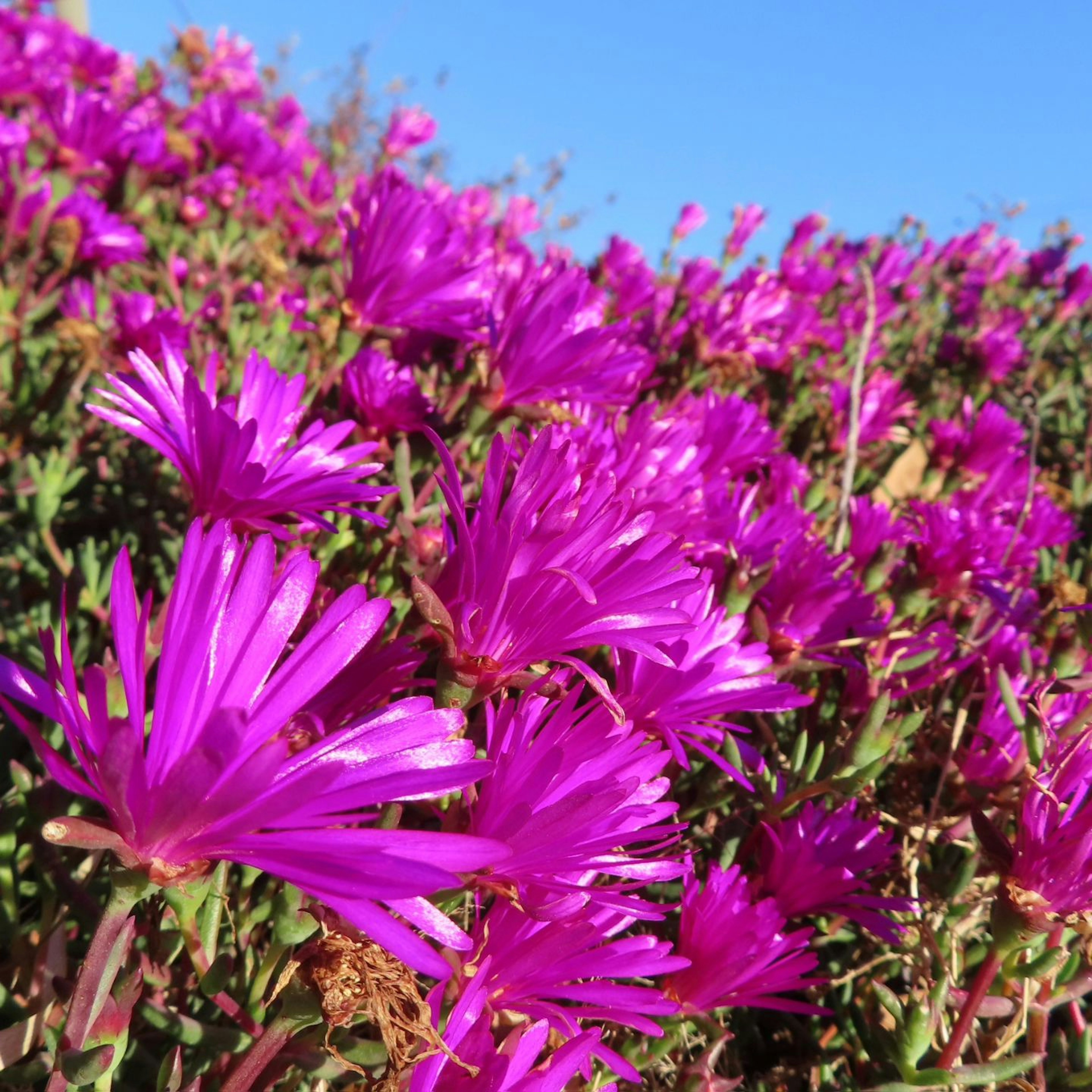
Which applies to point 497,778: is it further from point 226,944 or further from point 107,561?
point 107,561

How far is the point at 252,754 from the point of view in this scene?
42 cm

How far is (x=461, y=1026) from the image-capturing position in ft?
1.64

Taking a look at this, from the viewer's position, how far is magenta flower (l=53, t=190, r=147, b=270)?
5.56 ft

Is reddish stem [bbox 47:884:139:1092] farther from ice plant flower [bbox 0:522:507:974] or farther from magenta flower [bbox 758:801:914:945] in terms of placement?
magenta flower [bbox 758:801:914:945]

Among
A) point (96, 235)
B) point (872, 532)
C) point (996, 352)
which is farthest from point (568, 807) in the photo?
point (996, 352)

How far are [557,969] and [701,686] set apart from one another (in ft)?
0.77

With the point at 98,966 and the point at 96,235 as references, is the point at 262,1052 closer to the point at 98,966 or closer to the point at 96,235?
the point at 98,966

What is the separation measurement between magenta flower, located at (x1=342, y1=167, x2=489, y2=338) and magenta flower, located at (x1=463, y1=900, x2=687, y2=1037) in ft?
2.37

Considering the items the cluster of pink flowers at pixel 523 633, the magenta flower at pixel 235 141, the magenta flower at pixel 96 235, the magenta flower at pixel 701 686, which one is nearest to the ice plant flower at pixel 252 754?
the cluster of pink flowers at pixel 523 633

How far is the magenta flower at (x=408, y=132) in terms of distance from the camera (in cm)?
306

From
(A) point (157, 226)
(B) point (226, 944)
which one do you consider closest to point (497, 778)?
(B) point (226, 944)

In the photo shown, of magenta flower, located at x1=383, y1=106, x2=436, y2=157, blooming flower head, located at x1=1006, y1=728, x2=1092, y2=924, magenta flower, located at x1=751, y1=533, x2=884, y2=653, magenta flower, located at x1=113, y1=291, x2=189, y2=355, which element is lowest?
blooming flower head, located at x1=1006, y1=728, x2=1092, y2=924

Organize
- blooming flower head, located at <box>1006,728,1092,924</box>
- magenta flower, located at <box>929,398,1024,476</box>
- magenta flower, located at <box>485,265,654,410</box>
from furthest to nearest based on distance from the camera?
magenta flower, located at <box>929,398,1024,476</box> → magenta flower, located at <box>485,265,654,410</box> → blooming flower head, located at <box>1006,728,1092,924</box>

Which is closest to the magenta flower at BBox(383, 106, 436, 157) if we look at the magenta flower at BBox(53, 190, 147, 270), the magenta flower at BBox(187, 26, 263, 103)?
the magenta flower at BBox(187, 26, 263, 103)
